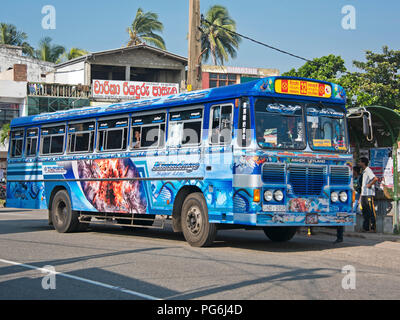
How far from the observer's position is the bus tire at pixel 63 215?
16969mm

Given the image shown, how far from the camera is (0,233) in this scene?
16.2 m

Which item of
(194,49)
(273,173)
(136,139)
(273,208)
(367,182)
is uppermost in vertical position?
(194,49)

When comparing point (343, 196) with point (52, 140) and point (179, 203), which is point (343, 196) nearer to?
point (179, 203)

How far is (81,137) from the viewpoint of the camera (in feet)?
55.4

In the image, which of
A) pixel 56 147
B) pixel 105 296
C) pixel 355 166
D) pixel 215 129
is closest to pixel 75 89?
pixel 56 147

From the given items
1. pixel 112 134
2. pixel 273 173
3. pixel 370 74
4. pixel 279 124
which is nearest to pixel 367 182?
pixel 279 124

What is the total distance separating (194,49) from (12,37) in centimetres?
6098

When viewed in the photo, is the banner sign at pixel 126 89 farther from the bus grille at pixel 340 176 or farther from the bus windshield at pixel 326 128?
the bus grille at pixel 340 176

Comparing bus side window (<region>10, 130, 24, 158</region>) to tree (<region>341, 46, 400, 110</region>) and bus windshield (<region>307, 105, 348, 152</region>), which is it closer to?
bus windshield (<region>307, 105, 348, 152</region>)

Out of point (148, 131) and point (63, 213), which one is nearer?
point (148, 131)

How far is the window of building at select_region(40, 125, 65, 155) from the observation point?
694 inches

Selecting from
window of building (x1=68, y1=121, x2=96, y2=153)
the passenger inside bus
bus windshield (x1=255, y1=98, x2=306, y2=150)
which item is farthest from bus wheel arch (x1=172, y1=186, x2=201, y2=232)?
window of building (x1=68, y1=121, x2=96, y2=153)

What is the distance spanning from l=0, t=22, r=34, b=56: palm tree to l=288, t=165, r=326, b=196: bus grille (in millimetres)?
67210
